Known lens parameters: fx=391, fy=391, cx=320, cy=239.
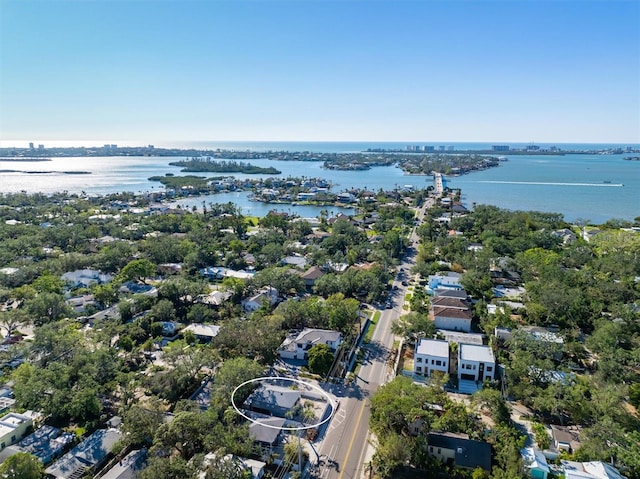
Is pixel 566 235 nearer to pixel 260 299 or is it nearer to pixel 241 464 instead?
pixel 260 299

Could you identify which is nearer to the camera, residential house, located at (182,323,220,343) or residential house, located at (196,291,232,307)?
residential house, located at (182,323,220,343)

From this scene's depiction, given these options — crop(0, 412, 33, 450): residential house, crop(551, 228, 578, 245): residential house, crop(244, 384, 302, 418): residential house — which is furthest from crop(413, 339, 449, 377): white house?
crop(551, 228, 578, 245): residential house

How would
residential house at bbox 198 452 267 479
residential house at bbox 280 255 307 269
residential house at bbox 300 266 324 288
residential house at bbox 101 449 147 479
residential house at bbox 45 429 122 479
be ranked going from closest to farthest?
residential house at bbox 198 452 267 479 < residential house at bbox 101 449 147 479 < residential house at bbox 45 429 122 479 < residential house at bbox 300 266 324 288 < residential house at bbox 280 255 307 269

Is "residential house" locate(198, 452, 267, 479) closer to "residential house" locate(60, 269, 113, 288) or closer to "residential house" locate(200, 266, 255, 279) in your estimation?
"residential house" locate(200, 266, 255, 279)

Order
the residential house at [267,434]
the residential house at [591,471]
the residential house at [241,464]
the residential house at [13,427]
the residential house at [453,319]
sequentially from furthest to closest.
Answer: the residential house at [453,319] < the residential house at [13,427] < the residential house at [267,434] < the residential house at [591,471] < the residential house at [241,464]

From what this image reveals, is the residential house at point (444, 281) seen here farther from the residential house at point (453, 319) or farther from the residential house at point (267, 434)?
the residential house at point (267, 434)

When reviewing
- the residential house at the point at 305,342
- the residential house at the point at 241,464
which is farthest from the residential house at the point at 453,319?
the residential house at the point at 241,464
